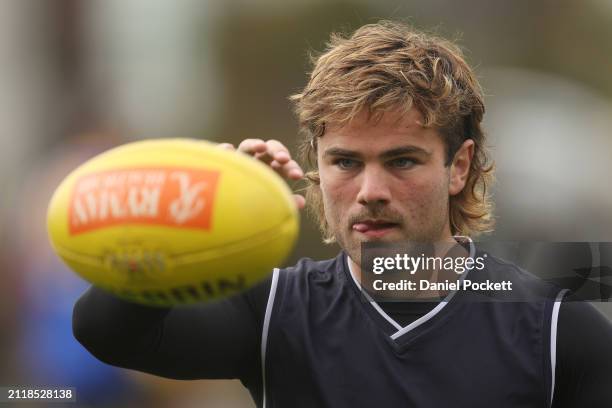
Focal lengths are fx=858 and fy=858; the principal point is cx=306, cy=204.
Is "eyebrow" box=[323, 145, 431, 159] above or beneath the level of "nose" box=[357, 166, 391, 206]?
above

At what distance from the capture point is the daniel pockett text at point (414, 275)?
9.07 feet

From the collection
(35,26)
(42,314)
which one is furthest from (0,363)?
(35,26)

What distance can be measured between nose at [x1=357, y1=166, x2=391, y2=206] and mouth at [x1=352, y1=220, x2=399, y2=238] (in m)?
0.06

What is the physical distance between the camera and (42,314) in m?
5.22

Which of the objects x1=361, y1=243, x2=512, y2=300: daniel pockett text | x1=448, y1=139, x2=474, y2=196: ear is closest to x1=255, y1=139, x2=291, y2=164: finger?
x1=361, y1=243, x2=512, y2=300: daniel pockett text

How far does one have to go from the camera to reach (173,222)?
193cm

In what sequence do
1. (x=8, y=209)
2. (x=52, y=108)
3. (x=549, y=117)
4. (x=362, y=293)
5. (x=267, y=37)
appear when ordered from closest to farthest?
(x=362, y=293) → (x=8, y=209) → (x=52, y=108) → (x=549, y=117) → (x=267, y=37)

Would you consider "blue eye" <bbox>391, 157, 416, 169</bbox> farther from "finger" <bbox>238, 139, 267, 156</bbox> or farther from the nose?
"finger" <bbox>238, 139, 267, 156</bbox>

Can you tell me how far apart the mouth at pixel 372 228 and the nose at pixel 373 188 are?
62 mm

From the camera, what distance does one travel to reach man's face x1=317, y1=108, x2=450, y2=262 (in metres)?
2.73

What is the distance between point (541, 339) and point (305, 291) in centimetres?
75

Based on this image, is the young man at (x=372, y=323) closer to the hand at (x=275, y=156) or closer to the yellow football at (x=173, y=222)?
the hand at (x=275, y=156)

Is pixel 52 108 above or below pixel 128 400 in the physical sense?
above

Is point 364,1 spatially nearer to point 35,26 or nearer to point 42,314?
point 35,26
